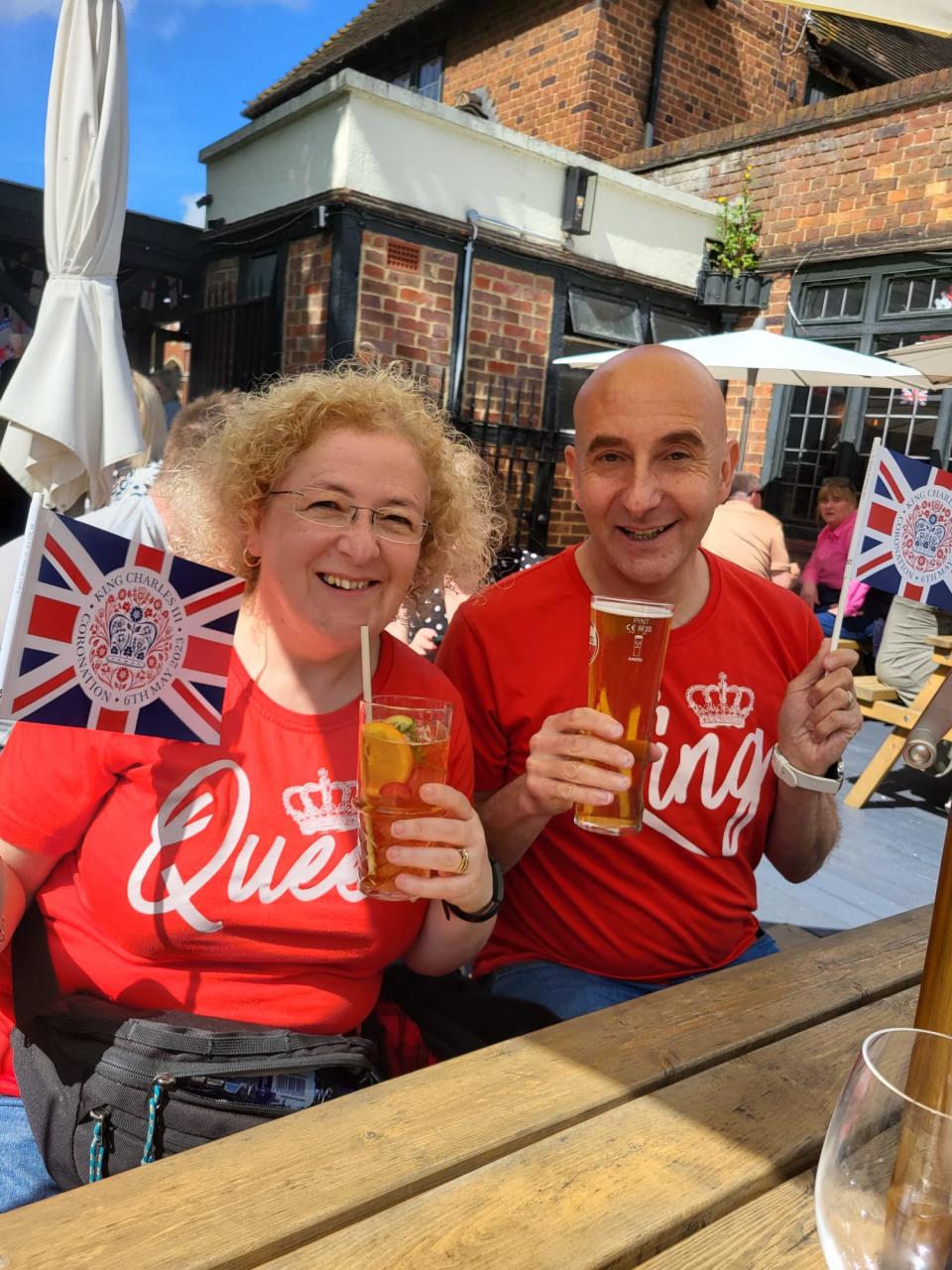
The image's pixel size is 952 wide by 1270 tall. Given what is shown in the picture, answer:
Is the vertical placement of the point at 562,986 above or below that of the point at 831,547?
below

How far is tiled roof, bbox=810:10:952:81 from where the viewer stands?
11.5m

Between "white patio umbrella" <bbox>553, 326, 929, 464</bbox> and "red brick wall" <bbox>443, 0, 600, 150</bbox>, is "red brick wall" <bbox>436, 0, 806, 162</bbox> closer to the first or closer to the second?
"red brick wall" <bbox>443, 0, 600, 150</bbox>

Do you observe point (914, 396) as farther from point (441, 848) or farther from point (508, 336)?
point (441, 848)

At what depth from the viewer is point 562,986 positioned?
1660mm

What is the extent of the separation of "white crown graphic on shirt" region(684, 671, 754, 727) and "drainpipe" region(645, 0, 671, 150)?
9.61m

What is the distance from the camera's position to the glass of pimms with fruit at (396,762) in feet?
3.96

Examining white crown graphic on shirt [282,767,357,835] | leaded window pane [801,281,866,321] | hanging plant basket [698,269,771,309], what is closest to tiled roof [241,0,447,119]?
hanging plant basket [698,269,771,309]

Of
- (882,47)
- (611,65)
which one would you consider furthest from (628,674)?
(882,47)

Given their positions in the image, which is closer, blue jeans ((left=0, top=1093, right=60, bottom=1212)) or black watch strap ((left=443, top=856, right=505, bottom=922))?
blue jeans ((left=0, top=1093, right=60, bottom=1212))

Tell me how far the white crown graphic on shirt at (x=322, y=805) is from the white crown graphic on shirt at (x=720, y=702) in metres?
A: 0.71

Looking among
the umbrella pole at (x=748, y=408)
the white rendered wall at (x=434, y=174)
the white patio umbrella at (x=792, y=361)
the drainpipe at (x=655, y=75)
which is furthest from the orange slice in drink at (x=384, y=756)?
the drainpipe at (x=655, y=75)

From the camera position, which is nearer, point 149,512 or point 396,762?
point 396,762

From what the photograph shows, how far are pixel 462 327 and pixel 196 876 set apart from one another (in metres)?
6.48

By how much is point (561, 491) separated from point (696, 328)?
2358mm
